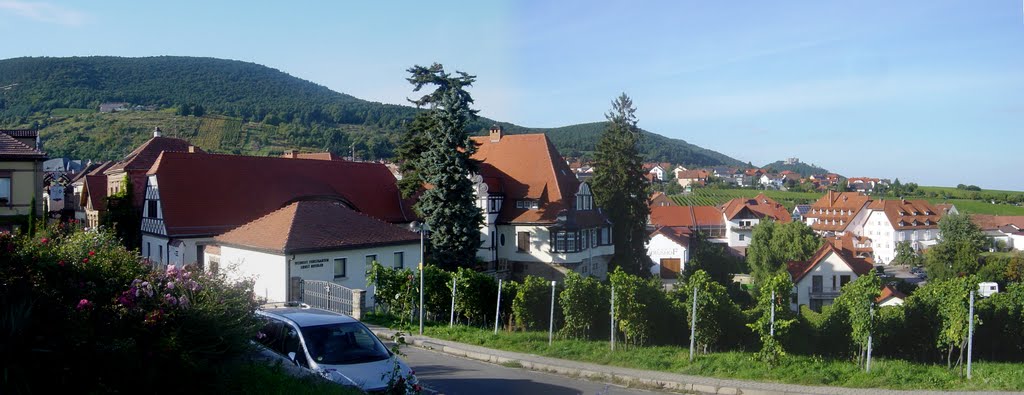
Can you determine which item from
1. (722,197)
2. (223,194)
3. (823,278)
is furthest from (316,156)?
(722,197)

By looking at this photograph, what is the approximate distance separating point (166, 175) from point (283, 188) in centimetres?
576

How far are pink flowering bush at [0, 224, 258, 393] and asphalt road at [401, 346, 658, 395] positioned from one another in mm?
5318

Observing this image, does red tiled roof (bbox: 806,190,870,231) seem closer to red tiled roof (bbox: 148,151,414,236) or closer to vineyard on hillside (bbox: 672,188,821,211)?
vineyard on hillside (bbox: 672,188,821,211)

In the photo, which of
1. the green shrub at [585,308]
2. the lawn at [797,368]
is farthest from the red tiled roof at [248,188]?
the lawn at [797,368]

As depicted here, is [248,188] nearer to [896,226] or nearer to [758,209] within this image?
[758,209]

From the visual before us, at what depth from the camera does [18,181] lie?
27156mm

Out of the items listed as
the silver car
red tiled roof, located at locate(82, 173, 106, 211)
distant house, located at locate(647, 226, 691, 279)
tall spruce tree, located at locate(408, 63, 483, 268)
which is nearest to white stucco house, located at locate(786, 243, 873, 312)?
distant house, located at locate(647, 226, 691, 279)

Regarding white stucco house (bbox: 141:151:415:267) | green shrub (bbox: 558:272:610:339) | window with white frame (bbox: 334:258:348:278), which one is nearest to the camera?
green shrub (bbox: 558:272:610:339)

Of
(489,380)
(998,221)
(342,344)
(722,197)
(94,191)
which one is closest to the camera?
(342,344)

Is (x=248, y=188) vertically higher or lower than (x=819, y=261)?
higher

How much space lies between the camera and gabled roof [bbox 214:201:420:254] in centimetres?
2498

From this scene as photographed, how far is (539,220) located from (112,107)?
11755cm

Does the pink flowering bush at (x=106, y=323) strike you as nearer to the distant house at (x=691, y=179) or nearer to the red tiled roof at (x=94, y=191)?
the red tiled roof at (x=94, y=191)

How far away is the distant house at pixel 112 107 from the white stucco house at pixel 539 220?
108 metres
